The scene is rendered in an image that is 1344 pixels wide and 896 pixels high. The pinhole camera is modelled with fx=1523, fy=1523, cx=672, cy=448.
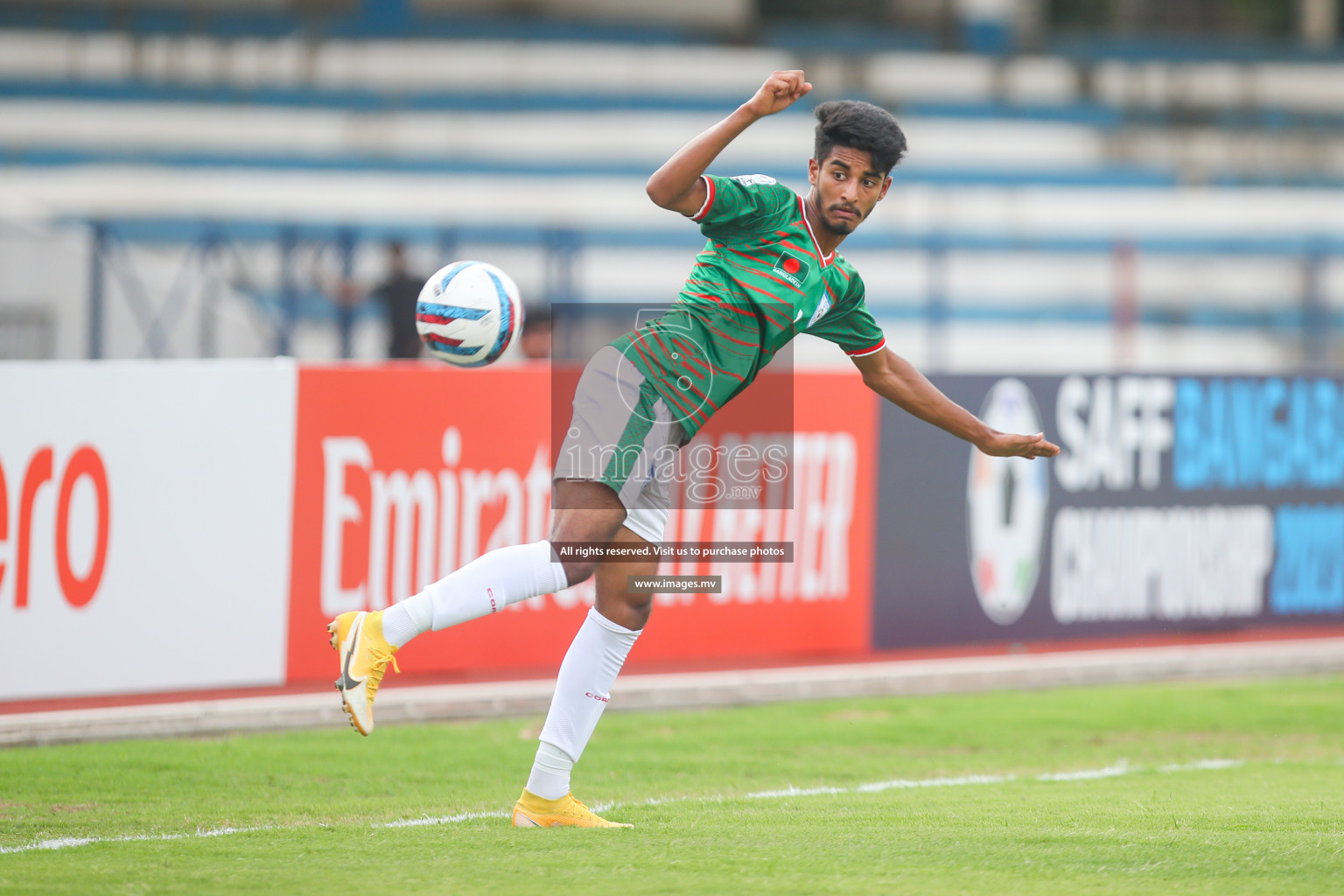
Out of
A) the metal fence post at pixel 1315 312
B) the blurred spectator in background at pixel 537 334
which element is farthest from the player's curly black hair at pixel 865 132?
the metal fence post at pixel 1315 312

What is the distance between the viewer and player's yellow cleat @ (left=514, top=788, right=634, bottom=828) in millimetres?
4648

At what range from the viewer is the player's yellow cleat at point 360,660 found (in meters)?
4.23

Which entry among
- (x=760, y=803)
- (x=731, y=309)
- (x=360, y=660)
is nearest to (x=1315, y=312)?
(x=760, y=803)

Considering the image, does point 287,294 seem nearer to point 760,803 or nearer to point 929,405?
point 760,803

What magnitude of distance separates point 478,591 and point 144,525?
2.94 metres

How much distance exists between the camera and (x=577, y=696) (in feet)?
15.2

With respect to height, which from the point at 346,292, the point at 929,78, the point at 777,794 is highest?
the point at 929,78

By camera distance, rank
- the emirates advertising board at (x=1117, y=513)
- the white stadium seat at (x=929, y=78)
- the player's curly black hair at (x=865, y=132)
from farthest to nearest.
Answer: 1. the white stadium seat at (x=929, y=78)
2. the emirates advertising board at (x=1117, y=513)
3. the player's curly black hair at (x=865, y=132)

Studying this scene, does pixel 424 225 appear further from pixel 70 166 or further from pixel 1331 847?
pixel 1331 847

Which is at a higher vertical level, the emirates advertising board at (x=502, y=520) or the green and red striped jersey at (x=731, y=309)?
the green and red striped jersey at (x=731, y=309)

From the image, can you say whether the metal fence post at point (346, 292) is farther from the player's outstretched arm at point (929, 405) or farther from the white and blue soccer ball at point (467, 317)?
the player's outstretched arm at point (929, 405)

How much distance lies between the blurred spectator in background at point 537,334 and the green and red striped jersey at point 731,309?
5500 millimetres

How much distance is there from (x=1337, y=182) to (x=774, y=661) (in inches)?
558

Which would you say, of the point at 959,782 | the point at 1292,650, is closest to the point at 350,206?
the point at 1292,650
